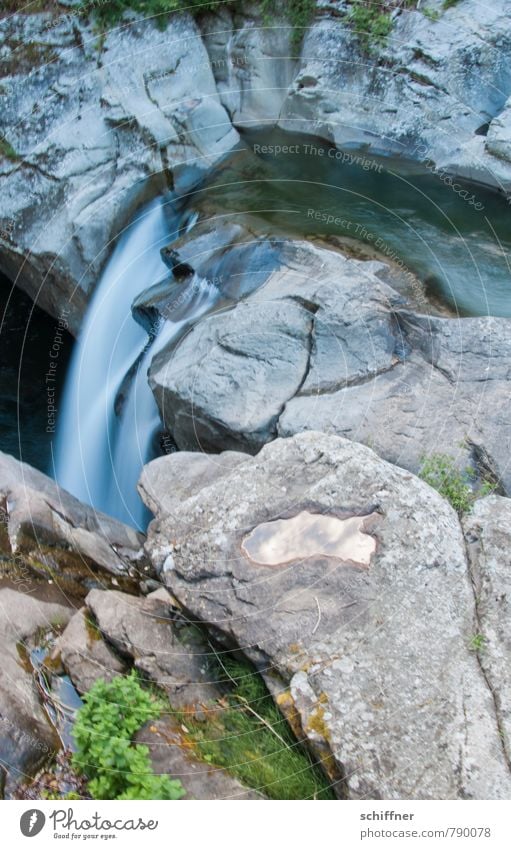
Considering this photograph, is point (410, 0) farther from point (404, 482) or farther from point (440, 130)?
point (404, 482)

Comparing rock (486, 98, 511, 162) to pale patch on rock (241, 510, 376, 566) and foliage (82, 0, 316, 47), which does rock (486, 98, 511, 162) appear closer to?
foliage (82, 0, 316, 47)

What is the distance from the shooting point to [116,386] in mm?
6859

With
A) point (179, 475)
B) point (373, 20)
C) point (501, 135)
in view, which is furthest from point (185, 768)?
point (373, 20)

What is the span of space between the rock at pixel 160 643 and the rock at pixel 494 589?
1490mm

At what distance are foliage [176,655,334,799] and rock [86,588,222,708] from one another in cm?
11

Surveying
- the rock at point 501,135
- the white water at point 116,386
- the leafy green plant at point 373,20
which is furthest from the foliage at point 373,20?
the white water at point 116,386

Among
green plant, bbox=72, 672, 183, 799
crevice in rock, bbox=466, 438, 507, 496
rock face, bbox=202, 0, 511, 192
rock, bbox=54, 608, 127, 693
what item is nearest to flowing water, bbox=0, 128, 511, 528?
rock face, bbox=202, 0, 511, 192

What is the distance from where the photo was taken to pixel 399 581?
144 inches

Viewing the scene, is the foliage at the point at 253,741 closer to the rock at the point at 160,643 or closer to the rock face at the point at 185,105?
the rock at the point at 160,643

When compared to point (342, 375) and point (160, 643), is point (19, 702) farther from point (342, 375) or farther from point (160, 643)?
point (342, 375)

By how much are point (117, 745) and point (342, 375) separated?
331 cm

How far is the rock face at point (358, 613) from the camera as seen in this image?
3105mm

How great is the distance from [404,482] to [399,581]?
0.69 m
